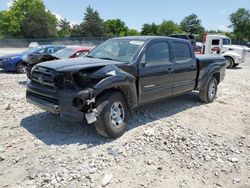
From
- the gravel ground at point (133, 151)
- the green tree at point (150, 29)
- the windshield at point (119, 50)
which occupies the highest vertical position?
the green tree at point (150, 29)

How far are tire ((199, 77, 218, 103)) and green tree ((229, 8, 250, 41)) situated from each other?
7316 centimetres

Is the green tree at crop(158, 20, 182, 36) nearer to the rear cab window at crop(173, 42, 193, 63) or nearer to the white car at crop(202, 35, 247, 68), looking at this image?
the white car at crop(202, 35, 247, 68)

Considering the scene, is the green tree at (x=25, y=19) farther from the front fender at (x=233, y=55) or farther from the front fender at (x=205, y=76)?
the front fender at (x=205, y=76)

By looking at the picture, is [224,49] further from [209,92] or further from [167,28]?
[167,28]

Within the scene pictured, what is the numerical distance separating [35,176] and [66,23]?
83.4 m

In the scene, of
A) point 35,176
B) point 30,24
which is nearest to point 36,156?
point 35,176

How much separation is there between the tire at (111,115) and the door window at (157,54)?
107 centimetres

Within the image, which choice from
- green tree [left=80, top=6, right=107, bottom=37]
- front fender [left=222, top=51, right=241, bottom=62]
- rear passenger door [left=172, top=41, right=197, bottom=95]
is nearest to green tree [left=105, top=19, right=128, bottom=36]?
green tree [left=80, top=6, right=107, bottom=37]

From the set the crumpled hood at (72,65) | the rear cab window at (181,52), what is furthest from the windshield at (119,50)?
the rear cab window at (181,52)

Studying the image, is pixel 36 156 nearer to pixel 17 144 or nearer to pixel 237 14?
pixel 17 144

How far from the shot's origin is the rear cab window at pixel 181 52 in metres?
6.30

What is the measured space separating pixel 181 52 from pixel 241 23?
79.1m

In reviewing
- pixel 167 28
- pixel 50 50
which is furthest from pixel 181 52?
pixel 167 28

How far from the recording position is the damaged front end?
14.4ft
